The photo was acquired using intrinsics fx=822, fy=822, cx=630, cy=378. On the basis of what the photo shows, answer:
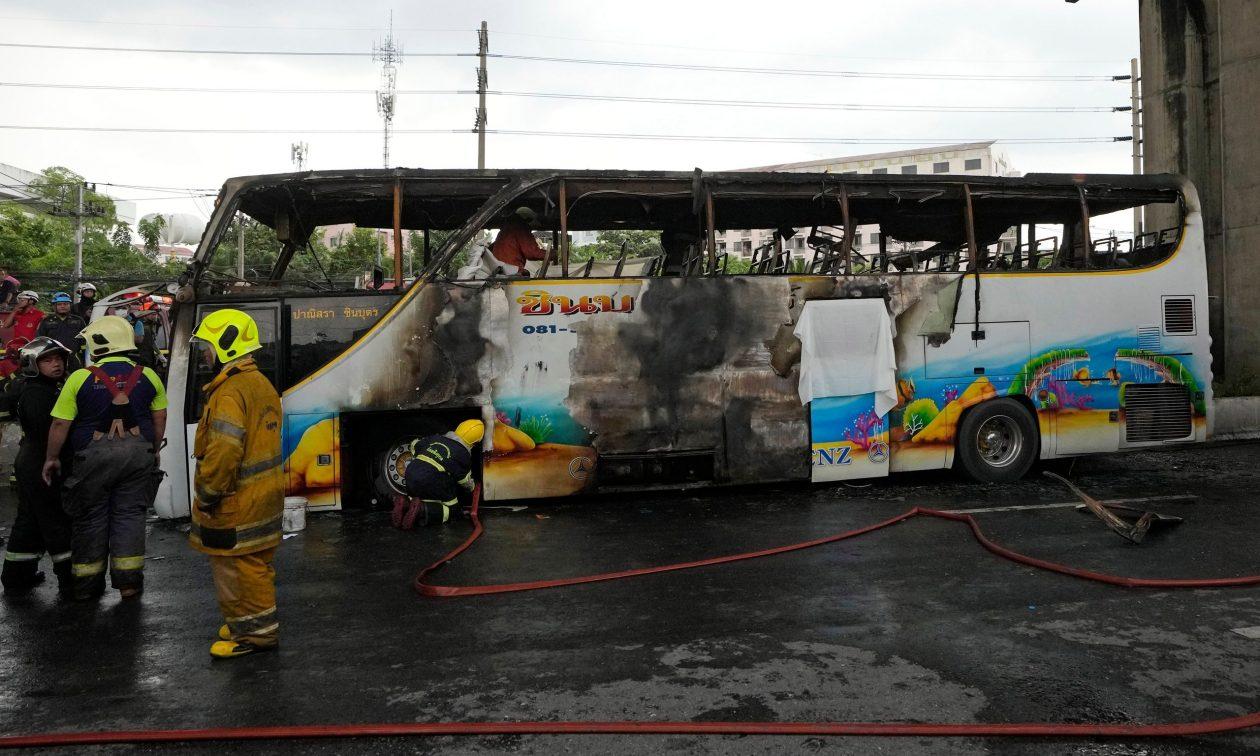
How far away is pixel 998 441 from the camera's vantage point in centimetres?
909

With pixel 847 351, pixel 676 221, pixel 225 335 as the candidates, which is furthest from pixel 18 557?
pixel 847 351

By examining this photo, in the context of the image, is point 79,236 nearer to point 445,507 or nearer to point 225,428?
point 445,507

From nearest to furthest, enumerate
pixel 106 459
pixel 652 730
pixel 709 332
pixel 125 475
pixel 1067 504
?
pixel 652 730 → pixel 106 459 → pixel 125 475 → pixel 1067 504 → pixel 709 332

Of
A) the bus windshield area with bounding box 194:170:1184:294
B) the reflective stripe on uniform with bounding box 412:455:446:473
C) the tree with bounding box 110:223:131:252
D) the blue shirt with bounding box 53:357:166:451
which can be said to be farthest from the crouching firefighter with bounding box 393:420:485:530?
the tree with bounding box 110:223:131:252

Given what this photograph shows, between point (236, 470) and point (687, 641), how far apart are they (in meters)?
2.52

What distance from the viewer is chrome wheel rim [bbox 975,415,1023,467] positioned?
8969 mm

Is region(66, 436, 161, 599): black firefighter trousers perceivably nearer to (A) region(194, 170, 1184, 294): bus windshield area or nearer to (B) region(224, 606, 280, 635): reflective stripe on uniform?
(B) region(224, 606, 280, 635): reflective stripe on uniform

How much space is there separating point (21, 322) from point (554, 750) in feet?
33.4

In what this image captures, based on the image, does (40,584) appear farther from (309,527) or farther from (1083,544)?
(1083,544)

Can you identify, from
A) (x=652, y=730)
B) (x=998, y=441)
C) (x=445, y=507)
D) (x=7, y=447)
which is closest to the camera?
(x=652, y=730)

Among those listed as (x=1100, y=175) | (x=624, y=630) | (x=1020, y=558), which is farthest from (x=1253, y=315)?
(x=624, y=630)

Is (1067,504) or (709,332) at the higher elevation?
(709,332)

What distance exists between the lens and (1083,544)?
6.29 meters

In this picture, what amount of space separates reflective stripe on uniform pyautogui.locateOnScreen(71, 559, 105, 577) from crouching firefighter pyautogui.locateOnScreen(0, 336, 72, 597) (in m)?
0.26
